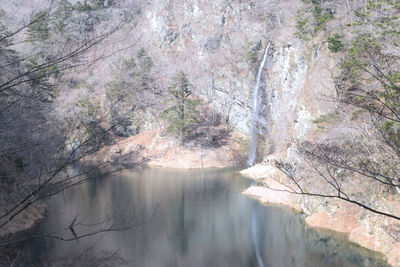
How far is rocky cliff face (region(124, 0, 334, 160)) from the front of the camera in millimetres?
24766

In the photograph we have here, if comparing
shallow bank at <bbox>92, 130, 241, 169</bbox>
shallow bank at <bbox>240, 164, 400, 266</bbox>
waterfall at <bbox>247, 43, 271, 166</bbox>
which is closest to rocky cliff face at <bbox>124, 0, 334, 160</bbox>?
waterfall at <bbox>247, 43, 271, 166</bbox>

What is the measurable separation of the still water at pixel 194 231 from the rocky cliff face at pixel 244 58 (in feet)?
21.0

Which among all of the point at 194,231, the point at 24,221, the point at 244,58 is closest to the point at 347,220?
the point at 194,231

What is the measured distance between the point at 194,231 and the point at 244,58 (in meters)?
22.9

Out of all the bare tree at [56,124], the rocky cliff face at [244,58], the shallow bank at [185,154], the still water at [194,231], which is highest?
the rocky cliff face at [244,58]

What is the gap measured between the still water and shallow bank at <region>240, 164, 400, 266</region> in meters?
0.51

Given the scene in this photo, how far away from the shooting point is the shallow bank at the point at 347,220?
12023 mm

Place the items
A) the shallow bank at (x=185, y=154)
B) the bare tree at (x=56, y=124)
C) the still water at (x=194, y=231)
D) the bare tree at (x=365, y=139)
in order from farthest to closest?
the shallow bank at (x=185, y=154) → the still water at (x=194, y=231) → the bare tree at (x=365, y=139) → the bare tree at (x=56, y=124)

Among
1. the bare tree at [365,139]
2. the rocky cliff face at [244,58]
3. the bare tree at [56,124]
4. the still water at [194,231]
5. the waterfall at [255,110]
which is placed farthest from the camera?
the waterfall at [255,110]

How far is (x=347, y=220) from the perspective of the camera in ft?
49.2

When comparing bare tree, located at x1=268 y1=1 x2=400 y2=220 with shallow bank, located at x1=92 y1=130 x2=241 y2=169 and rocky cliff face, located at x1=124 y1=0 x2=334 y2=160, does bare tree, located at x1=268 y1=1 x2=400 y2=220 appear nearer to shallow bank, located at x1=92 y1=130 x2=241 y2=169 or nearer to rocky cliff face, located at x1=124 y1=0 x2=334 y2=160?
rocky cliff face, located at x1=124 y1=0 x2=334 y2=160

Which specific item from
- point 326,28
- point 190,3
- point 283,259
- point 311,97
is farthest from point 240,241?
point 190,3

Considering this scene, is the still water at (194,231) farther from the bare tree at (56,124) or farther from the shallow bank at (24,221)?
the bare tree at (56,124)

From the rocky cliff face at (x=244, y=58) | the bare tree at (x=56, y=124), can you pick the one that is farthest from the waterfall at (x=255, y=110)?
the bare tree at (x=56, y=124)
